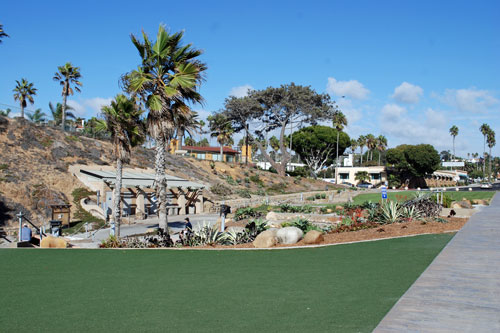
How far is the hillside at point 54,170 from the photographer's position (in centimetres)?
3017

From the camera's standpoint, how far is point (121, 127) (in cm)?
2272

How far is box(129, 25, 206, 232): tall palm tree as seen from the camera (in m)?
18.7

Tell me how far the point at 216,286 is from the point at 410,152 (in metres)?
87.3

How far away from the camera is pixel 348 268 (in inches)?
373

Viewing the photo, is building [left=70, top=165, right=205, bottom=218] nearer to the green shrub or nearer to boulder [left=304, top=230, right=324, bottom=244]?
the green shrub

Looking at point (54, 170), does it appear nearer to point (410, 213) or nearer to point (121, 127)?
point (121, 127)

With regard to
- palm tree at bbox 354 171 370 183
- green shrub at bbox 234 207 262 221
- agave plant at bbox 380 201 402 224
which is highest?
palm tree at bbox 354 171 370 183

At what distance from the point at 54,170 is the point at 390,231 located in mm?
28297

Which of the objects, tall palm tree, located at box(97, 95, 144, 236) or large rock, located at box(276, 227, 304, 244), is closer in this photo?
large rock, located at box(276, 227, 304, 244)

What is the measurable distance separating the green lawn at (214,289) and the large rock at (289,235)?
138cm

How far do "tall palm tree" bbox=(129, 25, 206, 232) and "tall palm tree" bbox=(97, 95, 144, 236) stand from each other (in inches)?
117

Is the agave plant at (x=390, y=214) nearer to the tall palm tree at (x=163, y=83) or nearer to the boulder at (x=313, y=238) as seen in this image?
the boulder at (x=313, y=238)

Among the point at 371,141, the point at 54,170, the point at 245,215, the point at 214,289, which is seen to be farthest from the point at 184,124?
the point at 371,141

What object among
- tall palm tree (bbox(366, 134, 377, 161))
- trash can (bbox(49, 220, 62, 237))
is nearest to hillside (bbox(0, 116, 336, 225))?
trash can (bbox(49, 220, 62, 237))
